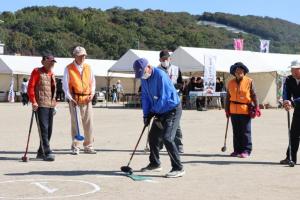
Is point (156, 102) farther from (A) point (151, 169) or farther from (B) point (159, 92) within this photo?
(A) point (151, 169)

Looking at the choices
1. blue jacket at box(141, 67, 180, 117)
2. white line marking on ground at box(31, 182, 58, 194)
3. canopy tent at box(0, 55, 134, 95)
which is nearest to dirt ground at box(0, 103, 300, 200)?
white line marking on ground at box(31, 182, 58, 194)

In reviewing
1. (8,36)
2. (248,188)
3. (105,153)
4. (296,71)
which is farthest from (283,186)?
(8,36)

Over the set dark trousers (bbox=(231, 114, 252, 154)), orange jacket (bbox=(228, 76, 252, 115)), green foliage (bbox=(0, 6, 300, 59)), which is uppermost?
green foliage (bbox=(0, 6, 300, 59))

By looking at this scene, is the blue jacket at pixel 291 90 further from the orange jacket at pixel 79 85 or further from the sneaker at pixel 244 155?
the orange jacket at pixel 79 85

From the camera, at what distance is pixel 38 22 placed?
10994cm

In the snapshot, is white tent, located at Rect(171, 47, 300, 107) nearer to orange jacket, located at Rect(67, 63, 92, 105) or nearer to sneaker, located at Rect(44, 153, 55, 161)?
orange jacket, located at Rect(67, 63, 92, 105)

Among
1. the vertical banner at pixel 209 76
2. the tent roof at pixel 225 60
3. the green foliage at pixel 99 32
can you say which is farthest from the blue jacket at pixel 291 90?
the green foliage at pixel 99 32

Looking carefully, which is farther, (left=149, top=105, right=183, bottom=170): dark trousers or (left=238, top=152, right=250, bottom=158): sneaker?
(left=238, top=152, right=250, bottom=158): sneaker

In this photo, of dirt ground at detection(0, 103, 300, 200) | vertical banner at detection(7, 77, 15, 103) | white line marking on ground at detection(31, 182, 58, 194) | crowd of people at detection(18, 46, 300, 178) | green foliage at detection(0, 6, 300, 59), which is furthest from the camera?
green foliage at detection(0, 6, 300, 59)

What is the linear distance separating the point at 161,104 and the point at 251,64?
1123 inches

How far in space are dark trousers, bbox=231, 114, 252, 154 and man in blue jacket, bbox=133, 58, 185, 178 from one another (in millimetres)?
2874

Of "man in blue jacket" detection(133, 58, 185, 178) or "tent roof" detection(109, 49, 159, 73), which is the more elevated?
"tent roof" detection(109, 49, 159, 73)

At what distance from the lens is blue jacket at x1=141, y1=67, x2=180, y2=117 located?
28.6ft

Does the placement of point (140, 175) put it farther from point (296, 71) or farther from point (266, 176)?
point (296, 71)
